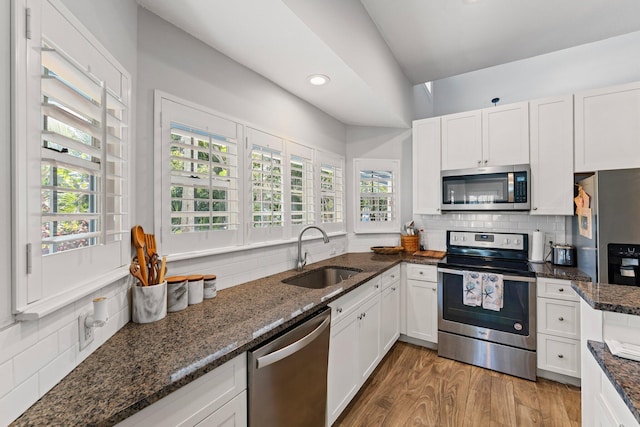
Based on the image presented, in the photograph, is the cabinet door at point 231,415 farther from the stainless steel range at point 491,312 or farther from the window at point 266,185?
the stainless steel range at point 491,312

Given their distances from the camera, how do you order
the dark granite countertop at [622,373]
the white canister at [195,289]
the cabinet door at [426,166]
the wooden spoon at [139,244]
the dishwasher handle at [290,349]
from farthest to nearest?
the cabinet door at [426,166] < the white canister at [195,289] < the wooden spoon at [139,244] < the dishwasher handle at [290,349] < the dark granite countertop at [622,373]

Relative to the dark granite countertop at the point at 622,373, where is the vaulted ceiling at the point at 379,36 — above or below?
above

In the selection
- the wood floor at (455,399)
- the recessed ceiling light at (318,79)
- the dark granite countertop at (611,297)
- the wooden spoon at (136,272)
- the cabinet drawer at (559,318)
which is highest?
the recessed ceiling light at (318,79)

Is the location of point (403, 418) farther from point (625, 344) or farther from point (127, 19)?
point (127, 19)

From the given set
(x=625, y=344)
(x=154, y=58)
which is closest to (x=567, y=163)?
(x=625, y=344)

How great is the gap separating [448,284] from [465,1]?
7.50 ft

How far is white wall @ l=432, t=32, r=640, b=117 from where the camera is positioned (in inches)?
105

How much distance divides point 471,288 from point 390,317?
0.75m

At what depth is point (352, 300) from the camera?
6.36 ft

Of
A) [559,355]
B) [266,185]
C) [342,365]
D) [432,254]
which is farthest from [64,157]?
[559,355]

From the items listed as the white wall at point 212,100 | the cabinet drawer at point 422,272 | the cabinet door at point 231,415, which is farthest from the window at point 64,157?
the cabinet drawer at point 422,272

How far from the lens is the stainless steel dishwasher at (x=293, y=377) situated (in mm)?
1143

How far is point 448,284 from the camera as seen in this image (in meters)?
2.60

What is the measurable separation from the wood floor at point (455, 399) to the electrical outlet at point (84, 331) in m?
1.58
